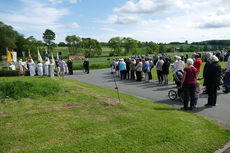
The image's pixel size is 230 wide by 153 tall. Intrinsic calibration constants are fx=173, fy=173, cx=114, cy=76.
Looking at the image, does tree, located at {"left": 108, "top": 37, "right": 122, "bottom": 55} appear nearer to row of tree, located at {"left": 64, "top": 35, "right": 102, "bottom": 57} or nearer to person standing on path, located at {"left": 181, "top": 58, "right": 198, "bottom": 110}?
row of tree, located at {"left": 64, "top": 35, "right": 102, "bottom": 57}

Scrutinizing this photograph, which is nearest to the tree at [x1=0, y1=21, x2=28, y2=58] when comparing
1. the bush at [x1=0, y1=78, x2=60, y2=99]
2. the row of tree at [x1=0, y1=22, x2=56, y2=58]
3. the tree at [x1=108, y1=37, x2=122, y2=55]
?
the row of tree at [x1=0, y1=22, x2=56, y2=58]

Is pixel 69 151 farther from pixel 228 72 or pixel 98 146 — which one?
pixel 228 72

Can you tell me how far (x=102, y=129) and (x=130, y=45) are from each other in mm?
81802

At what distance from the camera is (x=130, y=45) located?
278 ft

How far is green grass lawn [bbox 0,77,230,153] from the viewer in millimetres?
4305

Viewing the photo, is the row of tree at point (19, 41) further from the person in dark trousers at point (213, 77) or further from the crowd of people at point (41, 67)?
the person in dark trousers at point (213, 77)

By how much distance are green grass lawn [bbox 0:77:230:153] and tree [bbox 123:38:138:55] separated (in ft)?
259

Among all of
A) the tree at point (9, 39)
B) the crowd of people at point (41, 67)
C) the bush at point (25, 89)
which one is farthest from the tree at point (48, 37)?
the bush at point (25, 89)

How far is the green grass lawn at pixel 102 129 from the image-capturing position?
4305 millimetres

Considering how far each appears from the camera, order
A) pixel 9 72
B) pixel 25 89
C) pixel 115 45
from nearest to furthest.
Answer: pixel 25 89, pixel 9 72, pixel 115 45

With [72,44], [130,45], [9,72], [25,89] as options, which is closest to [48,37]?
[72,44]

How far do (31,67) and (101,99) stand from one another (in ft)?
49.7

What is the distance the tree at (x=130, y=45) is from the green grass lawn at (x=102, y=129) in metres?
79.1

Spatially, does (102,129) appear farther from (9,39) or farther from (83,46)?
(9,39)
